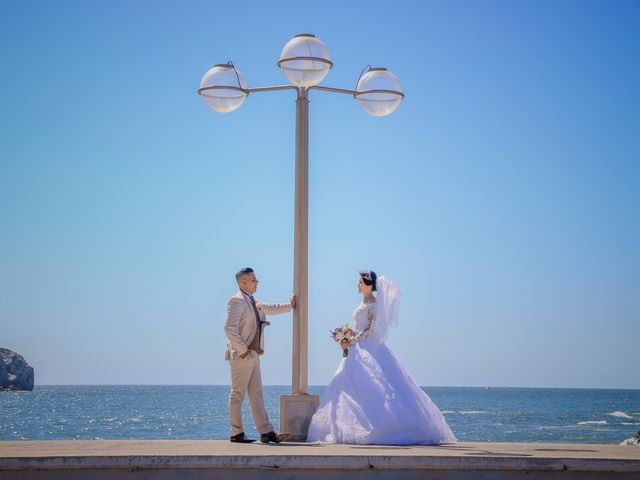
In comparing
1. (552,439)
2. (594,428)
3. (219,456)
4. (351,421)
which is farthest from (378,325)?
(594,428)

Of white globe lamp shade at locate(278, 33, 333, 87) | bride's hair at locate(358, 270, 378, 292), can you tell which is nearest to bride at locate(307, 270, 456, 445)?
bride's hair at locate(358, 270, 378, 292)

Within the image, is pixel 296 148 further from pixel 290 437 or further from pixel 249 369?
pixel 290 437

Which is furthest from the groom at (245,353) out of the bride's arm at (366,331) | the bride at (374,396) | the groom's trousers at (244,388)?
the bride's arm at (366,331)

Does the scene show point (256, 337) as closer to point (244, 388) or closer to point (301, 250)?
point (244, 388)

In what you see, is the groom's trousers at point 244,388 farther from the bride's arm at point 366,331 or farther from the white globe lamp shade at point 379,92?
the white globe lamp shade at point 379,92

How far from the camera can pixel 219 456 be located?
23.8 ft

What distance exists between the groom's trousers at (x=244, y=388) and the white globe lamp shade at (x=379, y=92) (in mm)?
3700

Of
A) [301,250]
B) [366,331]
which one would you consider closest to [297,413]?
[366,331]

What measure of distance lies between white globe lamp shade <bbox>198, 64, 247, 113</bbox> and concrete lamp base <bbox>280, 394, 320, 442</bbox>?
12.8 ft

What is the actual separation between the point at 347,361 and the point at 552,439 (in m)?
44.2

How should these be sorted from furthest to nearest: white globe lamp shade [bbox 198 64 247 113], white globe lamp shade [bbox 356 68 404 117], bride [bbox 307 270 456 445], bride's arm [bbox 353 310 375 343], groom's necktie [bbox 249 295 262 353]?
white globe lamp shade [bbox 356 68 404 117] → white globe lamp shade [bbox 198 64 247 113] → bride's arm [bbox 353 310 375 343] → groom's necktie [bbox 249 295 262 353] → bride [bbox 307 270 456 445]

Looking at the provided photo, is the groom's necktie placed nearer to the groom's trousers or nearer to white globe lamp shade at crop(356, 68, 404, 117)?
the groom's trousers

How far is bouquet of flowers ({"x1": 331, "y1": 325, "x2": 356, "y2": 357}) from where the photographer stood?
10391 millimetres

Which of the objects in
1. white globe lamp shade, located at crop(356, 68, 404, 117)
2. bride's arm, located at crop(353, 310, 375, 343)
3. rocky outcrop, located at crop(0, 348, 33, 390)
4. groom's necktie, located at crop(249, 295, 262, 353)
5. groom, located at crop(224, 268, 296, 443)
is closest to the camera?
groom, located at crop(224, 268, 296, 443)
